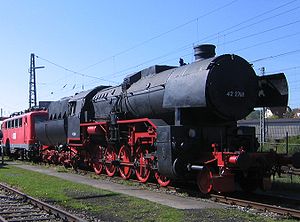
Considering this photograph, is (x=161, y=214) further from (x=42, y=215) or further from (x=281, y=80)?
(x=281, y=80)

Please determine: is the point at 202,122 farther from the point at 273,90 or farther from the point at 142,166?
the point at 142,166

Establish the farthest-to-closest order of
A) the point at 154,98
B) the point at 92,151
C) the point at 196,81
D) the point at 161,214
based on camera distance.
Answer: the point at 92,151
the point at 154,98
the point at 196,81
the point at 161,214

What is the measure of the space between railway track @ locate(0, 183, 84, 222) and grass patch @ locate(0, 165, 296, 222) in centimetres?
50

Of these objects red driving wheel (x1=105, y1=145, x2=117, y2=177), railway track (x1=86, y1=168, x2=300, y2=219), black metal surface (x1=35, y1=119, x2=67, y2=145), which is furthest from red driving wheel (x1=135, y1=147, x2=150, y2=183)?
black metal surface (x1=35, y1=119, x2=67, y2=145)

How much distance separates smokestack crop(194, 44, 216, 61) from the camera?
40.5 ft

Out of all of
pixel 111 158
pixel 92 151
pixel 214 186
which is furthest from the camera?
pixel 92 151

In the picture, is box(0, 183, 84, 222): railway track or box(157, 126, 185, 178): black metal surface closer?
box(0, 183, 84, 222): railway track

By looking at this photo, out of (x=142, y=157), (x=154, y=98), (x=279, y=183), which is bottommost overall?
(x=279, y=183)

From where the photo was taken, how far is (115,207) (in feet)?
31.3

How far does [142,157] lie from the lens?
45.4ft

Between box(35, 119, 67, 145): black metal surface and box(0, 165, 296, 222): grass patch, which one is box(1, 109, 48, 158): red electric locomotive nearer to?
box(35, 119, 67, 145): black metal surface

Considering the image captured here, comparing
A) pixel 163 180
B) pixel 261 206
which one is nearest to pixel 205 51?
pixel 163 180

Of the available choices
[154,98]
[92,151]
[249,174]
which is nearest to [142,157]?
[154,98]

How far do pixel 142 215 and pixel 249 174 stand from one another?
13.6ft
